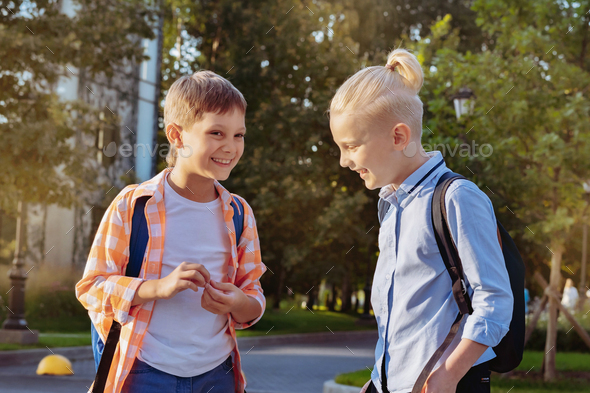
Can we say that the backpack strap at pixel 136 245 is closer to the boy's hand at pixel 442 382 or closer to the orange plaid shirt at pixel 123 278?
the orange plaid shirt at pixel 123 278

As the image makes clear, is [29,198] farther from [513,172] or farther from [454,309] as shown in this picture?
[454,309]

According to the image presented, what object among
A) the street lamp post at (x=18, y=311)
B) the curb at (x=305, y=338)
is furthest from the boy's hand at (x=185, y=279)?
the curb at (x=305, y=338)

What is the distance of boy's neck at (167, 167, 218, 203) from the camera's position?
8.09 ft

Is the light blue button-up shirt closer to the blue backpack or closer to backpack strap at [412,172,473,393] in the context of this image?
backpack strap at [412,172,473,393]

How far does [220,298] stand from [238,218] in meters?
0.44

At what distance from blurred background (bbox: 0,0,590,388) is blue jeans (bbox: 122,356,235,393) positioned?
712 centimetres

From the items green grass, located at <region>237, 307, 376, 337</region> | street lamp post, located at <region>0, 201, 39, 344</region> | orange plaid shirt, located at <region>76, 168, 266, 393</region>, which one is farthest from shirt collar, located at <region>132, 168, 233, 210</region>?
green grass, located at <region>237, 307, 376, 337</region>

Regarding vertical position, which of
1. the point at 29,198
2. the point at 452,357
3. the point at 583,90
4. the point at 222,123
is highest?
the point at 583,90

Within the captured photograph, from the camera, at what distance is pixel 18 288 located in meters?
13.2

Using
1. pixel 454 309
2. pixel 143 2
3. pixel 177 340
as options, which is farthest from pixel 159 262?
pixel 143 2

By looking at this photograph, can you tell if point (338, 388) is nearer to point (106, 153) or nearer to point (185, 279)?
point (185, 279)

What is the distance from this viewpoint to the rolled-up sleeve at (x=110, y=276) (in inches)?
85.2

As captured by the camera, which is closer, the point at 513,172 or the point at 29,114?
the point at 513,172

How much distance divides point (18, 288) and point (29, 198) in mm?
2149
